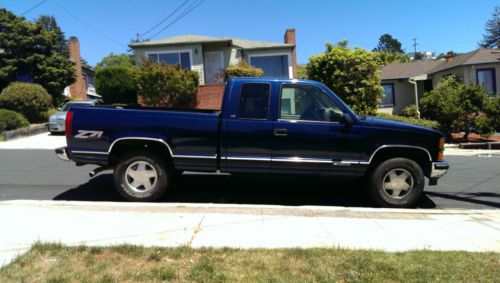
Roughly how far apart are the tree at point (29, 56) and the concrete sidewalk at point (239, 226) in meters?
22.7

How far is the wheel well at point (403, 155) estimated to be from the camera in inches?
277

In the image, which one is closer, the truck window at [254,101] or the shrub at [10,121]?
the truck window at [254,101]

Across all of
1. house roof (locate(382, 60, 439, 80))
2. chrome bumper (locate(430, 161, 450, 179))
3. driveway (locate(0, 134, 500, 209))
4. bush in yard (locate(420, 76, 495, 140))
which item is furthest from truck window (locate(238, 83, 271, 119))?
house roof (locate(382, 60, 439, 80))

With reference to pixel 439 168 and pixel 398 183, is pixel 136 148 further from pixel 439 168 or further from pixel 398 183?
pixel 439 168

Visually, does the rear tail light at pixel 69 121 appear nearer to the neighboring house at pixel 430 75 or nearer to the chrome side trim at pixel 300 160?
the chrome side trim at pixel 300 160

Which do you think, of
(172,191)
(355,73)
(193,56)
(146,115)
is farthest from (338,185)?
(193,56)

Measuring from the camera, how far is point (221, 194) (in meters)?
7.93

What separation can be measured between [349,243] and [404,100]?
28286 millimetres

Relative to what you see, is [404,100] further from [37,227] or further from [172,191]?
[37,227]

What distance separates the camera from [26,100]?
22.3 meters

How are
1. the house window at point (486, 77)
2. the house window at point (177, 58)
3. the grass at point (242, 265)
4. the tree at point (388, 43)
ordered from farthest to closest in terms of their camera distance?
the tree at point (388, 43), the house window at point (486, 77), the house window at point (177, 58), the grass at point (242, 265)

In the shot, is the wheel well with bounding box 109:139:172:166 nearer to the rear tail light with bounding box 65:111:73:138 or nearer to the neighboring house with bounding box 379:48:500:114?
the rear tail light with bounding box 65:111:73:138

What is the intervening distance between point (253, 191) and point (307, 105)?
7.08ft

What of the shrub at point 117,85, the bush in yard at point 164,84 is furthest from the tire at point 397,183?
the shrub at point 117,85
